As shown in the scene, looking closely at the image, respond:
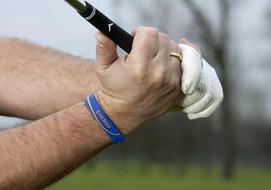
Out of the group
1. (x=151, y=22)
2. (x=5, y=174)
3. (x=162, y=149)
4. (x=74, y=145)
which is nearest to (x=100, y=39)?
(x=74, y=145)

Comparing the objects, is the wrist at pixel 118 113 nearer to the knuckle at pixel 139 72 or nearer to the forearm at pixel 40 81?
the knuckle at pixel 139 72

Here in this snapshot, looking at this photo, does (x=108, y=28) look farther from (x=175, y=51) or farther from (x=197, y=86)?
→ (x=197, y=86)

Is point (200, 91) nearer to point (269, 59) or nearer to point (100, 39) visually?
point (100, 39)

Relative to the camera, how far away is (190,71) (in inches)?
89.0

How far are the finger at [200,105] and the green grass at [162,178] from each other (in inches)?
632

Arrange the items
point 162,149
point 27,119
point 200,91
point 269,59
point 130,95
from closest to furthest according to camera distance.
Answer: point 130,95 → point 200,91 → point 27,119 → point 269,59 → point 162,149

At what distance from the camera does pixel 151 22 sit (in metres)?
30.1

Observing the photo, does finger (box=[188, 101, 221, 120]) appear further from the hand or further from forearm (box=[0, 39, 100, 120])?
forearm (box=[0, 39, 100, 120])

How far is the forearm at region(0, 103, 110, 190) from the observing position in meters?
2.25

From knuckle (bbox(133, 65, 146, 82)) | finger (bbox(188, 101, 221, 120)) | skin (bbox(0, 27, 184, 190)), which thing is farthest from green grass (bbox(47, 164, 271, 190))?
knuckle (bbox(133, 65, 146, 82))

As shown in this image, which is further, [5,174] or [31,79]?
[31,79]

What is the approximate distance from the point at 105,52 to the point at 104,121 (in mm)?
220

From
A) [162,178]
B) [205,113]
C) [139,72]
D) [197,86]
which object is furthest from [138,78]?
[162,178]

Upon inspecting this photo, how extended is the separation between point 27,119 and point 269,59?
2746 cm
